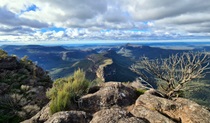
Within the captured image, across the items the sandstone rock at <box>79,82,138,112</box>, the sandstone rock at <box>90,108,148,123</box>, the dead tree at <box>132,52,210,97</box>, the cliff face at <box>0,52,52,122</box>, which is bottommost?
the cliff face at <box>0,52,52,122</box>

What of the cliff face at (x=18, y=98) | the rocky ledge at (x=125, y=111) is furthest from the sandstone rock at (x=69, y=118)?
the cliff face at (x=18, y=98)

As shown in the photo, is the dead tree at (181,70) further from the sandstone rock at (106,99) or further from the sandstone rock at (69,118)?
the sandstone rock at (69,118)

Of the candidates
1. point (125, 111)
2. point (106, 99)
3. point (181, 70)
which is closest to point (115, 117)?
point (125, 111)

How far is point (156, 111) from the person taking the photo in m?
11.0

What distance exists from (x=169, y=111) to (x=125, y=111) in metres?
3.09

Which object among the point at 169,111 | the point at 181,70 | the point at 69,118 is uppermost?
the point at 181,70

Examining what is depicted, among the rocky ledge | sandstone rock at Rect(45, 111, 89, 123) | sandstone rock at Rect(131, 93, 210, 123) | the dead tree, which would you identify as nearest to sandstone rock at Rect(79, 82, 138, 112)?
the rocky ledge

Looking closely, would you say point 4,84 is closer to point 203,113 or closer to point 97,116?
point 97,116

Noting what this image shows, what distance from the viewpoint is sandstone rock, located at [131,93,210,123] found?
401 inches

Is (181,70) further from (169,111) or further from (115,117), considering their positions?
(115,117)

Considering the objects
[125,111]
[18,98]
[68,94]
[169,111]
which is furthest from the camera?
[18,98]

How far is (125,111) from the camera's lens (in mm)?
10156

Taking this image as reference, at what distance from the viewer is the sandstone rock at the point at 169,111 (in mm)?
10195

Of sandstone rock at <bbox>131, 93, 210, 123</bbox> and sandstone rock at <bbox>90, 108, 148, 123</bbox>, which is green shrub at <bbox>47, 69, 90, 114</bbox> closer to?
sandstone rock at <bbox>90, 108, 148, 123</bbox>
